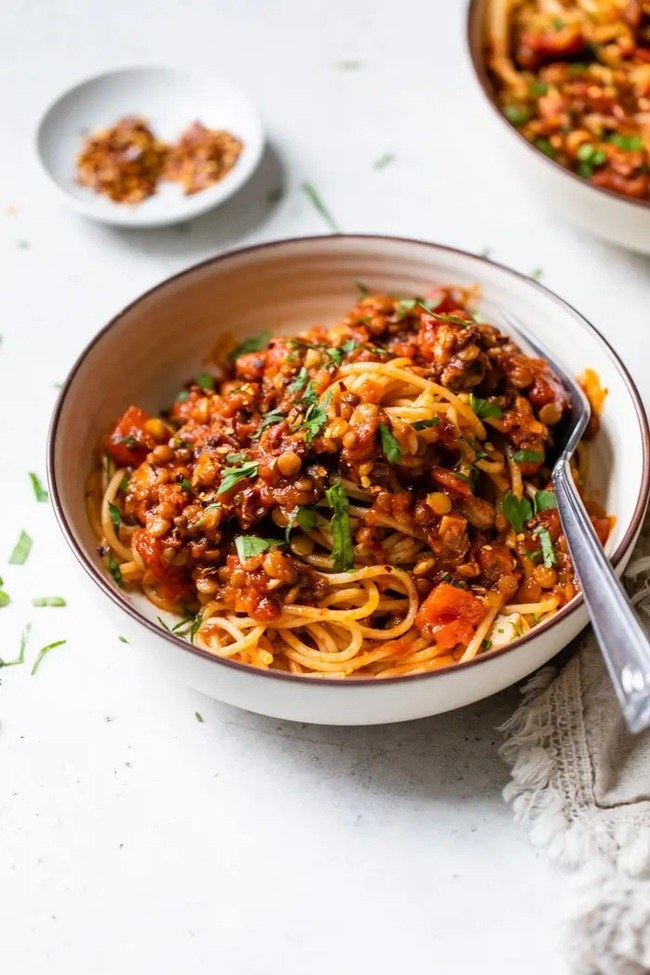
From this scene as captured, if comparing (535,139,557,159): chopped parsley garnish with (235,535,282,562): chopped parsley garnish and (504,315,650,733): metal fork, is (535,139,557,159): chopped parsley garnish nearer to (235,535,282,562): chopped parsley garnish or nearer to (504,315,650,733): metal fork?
(504,315,650,733): metal fork

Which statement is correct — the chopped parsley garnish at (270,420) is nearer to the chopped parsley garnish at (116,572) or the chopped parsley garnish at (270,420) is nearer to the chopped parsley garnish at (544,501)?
the chopped parsley garnish at (116,572)

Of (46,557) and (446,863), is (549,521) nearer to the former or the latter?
(446,863)

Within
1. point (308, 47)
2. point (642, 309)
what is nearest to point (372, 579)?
point (642, 309)

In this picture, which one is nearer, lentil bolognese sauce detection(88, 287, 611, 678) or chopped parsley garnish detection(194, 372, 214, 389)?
lentil bolognese sauce detection(88, 287, 611, 678)

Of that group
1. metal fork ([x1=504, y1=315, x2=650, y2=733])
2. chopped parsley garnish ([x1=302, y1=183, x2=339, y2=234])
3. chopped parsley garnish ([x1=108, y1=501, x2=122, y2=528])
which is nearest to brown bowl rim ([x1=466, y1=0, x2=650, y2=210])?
chopped parsley garnish ([x1=302, y1=183, x2=339, y2=234])

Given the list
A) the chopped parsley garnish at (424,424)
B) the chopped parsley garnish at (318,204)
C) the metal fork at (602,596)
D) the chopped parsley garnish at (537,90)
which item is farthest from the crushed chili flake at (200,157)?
the chopped parsley garnish at (424,424)

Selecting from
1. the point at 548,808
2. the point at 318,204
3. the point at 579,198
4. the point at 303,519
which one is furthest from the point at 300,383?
the point at 318,204
